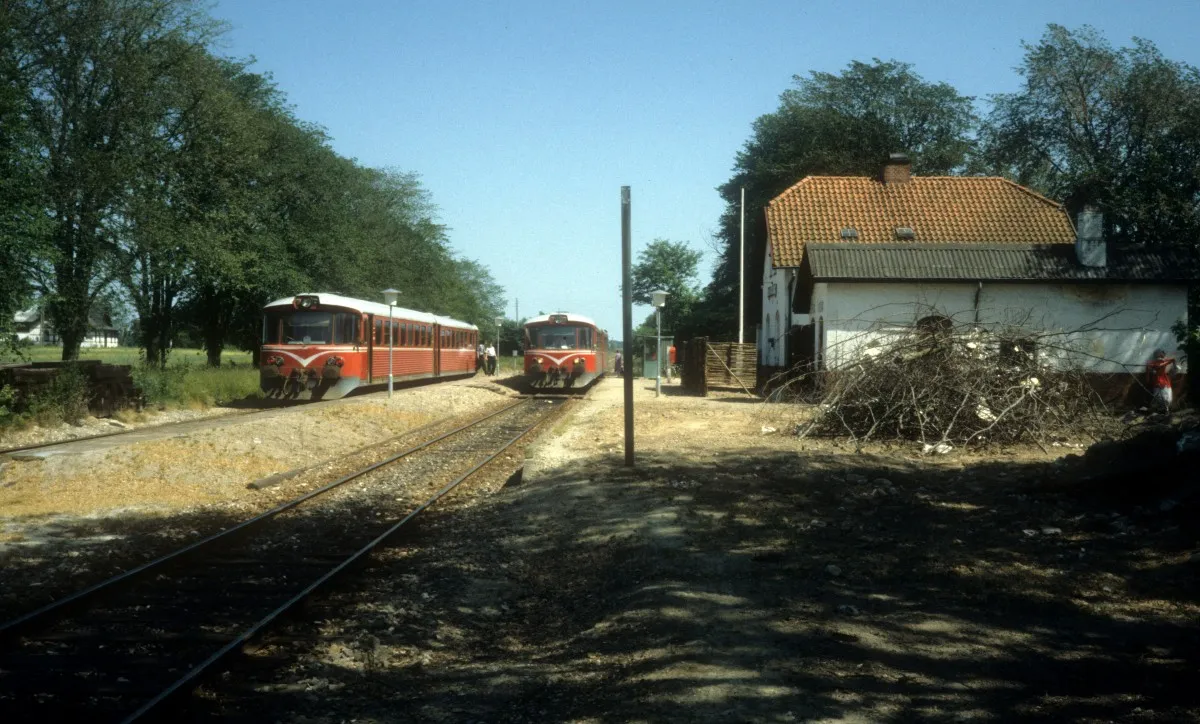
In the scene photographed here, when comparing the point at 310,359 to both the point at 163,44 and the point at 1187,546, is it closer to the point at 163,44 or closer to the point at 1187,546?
the point at 163,44

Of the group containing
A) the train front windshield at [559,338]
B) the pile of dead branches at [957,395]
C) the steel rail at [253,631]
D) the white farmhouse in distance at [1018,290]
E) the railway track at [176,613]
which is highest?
the white farmhouse in distance at [1018,290]

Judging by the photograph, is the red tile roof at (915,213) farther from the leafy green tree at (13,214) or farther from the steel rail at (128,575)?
the steel rail at (128,575)

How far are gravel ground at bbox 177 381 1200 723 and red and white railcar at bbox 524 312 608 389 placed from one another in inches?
885

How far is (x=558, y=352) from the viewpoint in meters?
34.0

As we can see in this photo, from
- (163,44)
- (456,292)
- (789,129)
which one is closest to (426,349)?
(163,44)

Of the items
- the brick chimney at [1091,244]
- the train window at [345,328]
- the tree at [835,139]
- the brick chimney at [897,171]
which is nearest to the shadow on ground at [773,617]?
the brick chimney at [1091,244]

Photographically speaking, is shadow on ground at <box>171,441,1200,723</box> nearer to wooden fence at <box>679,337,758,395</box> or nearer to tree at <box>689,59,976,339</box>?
wooden fence at <box>679,337,758,395</box>

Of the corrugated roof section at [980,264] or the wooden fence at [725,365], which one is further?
the wooden fence at [725,365]

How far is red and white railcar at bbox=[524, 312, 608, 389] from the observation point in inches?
1336

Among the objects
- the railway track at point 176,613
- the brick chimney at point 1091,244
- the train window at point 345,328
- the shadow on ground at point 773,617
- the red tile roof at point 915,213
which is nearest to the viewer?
the shadow on ground at point 773,617

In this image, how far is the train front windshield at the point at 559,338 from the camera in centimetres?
3409

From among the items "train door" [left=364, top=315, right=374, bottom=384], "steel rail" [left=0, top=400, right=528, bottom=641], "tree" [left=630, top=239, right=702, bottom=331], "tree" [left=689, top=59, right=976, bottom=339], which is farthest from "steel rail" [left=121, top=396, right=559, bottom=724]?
"tree" [left=630, top=239, right=702, bottom=331]

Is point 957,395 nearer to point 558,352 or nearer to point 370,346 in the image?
point 370,346

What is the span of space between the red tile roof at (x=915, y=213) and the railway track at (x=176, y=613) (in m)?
22.5
